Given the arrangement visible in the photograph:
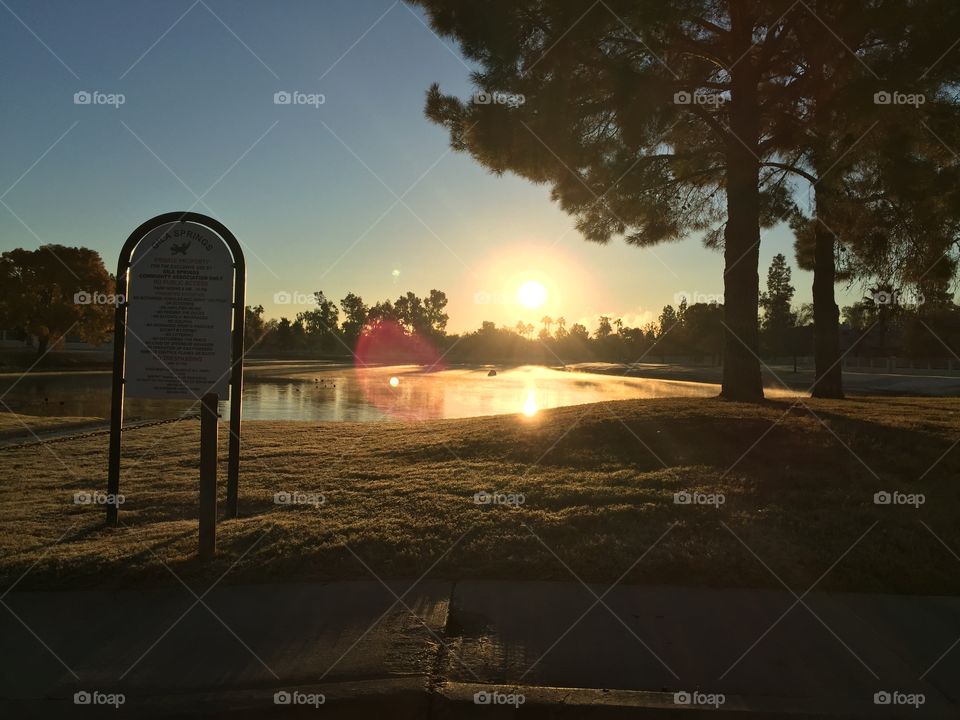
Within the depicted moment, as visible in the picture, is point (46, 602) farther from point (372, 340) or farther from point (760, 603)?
point (372, 340)

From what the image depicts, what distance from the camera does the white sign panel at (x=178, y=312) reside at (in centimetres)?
604

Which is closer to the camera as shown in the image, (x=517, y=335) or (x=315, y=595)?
(x=315, y=595)

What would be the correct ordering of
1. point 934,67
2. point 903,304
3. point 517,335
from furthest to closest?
point 517,335, point 903,304, point 934,67

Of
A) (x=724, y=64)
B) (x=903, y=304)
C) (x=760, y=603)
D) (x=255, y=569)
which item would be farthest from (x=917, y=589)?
(x=903, y=304)

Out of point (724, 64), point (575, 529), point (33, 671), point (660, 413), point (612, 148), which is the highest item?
point (724, 64)

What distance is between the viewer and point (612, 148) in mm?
12867

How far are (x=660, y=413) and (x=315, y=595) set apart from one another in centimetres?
735

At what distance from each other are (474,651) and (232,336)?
12.5ft
